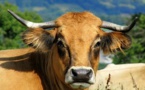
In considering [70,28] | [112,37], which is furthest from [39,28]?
[112,37]

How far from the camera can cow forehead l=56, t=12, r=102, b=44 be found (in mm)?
9414

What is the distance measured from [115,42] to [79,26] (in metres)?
1.12

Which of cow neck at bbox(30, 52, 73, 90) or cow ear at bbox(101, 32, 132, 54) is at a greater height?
cow ear at bbox(101, 32, 132, 54)

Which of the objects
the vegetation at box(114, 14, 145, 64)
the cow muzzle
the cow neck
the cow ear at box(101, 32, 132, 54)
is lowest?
the vegetation at box(114, 14, 145, 64)

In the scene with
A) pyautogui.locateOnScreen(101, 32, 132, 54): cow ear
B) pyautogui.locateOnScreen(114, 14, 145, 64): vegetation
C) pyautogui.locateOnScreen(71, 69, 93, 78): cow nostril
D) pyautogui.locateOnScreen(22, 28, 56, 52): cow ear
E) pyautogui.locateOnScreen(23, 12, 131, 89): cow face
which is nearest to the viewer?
pyautogui.locateOnScreen(71, 69, 93, 78): cow nostril

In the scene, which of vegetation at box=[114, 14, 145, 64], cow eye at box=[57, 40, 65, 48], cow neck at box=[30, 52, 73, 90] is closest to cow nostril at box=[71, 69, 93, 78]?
cow eye at box=[57, 40, 65, 48]

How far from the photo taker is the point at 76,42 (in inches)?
367

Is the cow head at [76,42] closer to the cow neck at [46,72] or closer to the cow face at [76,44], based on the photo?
the cow face at [76,44]

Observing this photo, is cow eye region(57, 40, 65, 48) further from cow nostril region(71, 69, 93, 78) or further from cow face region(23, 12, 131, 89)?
cow nostril region(71, 69, 93, 78)

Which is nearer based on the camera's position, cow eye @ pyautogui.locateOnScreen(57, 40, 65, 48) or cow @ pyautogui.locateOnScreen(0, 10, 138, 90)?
cow @ pyautogui.locateOnScreen(0, 10, 138, 90)

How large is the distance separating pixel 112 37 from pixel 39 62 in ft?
5.17

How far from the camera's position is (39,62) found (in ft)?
34.2

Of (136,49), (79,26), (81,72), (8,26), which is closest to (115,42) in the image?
(79,26)

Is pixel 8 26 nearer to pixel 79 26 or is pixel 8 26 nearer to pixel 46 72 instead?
pixel 46 72
